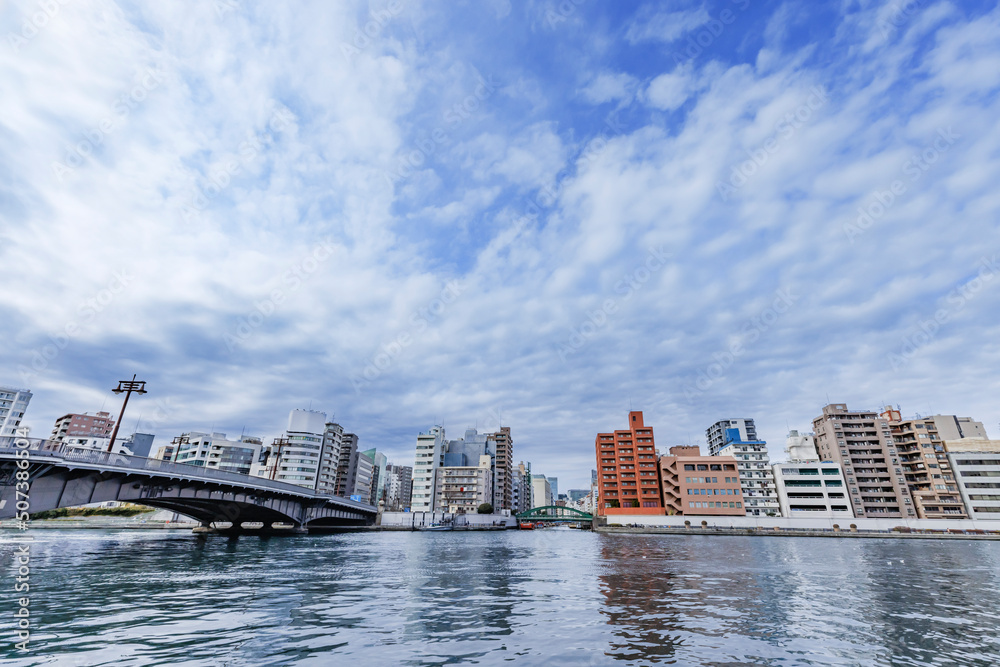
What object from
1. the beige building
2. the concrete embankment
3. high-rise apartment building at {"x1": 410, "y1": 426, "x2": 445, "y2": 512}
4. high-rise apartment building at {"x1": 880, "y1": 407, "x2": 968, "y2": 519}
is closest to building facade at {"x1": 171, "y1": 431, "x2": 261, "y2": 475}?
high-rise apartment building at {"x1": 410, "y1": 426, "x2": 445, "y2": 512}

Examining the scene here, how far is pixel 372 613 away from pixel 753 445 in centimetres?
12013

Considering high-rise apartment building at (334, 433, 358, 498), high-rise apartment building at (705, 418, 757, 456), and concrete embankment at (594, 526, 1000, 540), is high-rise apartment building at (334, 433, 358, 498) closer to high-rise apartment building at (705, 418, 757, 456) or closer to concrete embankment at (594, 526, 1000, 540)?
concrete embankment at (594, 526, 1000, 540)

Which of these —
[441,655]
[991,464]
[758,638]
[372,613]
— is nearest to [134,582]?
[372,613]

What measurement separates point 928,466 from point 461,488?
119811 millimetres

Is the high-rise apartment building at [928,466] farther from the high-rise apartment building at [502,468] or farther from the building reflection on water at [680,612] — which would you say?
the high-rise apartment building at [502,468]

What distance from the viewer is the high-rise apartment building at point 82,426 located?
158500 mm

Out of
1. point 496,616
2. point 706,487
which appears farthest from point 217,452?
point 496,616

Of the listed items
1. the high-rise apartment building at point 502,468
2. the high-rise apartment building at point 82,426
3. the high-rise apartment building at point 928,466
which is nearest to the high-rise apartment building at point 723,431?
the high-rise apartment building at point 928,466

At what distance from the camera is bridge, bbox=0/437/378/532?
27.3m

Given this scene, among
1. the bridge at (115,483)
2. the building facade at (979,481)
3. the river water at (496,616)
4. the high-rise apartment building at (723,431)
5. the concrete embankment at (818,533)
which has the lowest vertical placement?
the river water at (496,616)

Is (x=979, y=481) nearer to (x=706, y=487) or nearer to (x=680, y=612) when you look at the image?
(x=706, y=487)

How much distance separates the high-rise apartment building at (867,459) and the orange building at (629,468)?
42.2 meters

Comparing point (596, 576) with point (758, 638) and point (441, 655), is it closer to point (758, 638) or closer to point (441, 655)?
point (758, 638)

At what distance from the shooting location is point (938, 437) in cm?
10281
